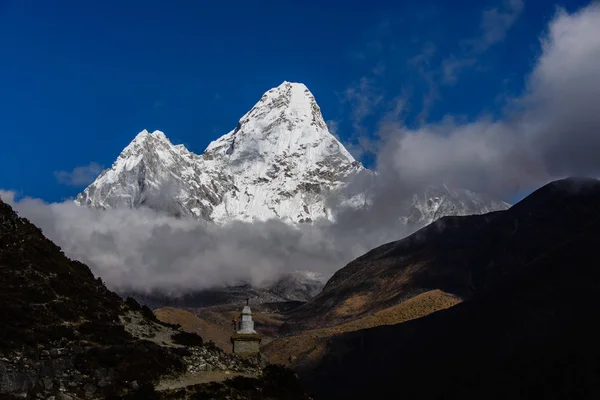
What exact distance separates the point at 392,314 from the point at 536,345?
65549 millimetres

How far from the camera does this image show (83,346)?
2458 cm

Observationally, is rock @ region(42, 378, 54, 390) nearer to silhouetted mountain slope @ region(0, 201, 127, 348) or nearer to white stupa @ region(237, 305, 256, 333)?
silhouetted mountain slope @ region(0, 201, 127, 348)

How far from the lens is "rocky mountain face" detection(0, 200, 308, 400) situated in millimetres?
22797

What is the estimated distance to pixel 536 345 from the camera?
3440 inches

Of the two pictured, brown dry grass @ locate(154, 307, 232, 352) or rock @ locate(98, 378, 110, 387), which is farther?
brown dry grass @ locate(154, 307, 232, 352)

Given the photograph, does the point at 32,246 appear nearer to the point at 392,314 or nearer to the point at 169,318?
the point at 392,314

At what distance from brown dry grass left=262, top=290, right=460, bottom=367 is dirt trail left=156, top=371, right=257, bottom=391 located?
10218 cm

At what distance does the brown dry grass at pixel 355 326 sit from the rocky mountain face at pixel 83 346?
10034 cm

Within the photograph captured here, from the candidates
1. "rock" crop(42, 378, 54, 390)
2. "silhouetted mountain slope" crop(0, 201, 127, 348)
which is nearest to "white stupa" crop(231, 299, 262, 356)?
"silhouetted mountain slope" crop(0, 201, 127, 348)

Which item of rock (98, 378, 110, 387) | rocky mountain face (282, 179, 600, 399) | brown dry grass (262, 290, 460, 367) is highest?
brown dry grass (262, 290, 460, 367)

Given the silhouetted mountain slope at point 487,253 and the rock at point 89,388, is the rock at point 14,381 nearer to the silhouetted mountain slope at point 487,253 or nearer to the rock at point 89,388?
the rock at point 89,388

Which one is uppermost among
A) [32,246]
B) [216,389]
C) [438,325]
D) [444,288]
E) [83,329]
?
[444,288]

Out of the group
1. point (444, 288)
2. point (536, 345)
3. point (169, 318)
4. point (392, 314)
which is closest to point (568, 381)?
point (536, 345)

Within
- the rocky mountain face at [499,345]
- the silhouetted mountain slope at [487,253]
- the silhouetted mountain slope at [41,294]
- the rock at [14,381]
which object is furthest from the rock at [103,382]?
the silhouetted mountain slope at [487,253]
